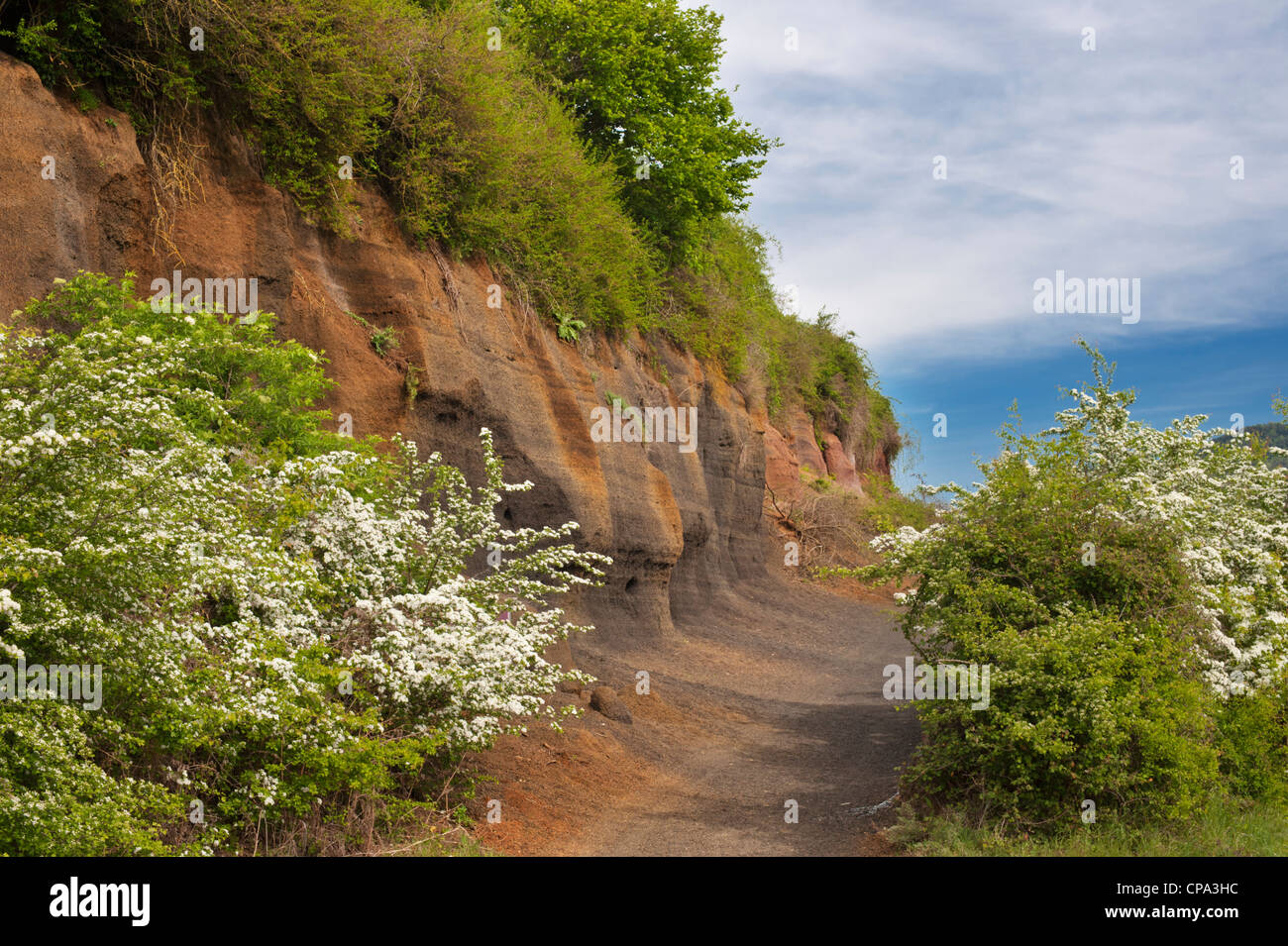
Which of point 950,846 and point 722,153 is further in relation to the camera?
point 722,153

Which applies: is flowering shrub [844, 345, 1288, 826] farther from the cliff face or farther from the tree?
the tree

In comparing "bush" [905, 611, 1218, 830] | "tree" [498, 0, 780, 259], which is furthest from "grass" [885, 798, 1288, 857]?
"tree" [498, 0, 780, 259]

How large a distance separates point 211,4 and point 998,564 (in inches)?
400

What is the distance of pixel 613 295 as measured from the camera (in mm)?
19016

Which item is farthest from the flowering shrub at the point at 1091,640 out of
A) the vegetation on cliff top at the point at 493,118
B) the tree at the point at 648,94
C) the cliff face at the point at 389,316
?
the tree at the point at 648,94

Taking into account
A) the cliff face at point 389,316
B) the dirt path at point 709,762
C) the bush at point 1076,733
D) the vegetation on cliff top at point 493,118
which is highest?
the vegetation on cliff top at point 493,118

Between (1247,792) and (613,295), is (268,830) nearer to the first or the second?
(1247,792)

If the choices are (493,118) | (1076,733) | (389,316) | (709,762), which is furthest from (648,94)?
(1076,733)

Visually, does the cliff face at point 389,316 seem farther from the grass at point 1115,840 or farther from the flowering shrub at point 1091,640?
the grass at point 1115,840

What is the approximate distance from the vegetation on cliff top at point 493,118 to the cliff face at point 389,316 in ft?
1.51

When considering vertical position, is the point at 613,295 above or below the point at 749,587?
above

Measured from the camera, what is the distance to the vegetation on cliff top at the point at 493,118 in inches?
420

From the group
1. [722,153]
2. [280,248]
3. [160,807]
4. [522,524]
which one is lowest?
[160,807]

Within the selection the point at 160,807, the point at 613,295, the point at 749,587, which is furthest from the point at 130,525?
the point at 749,587
